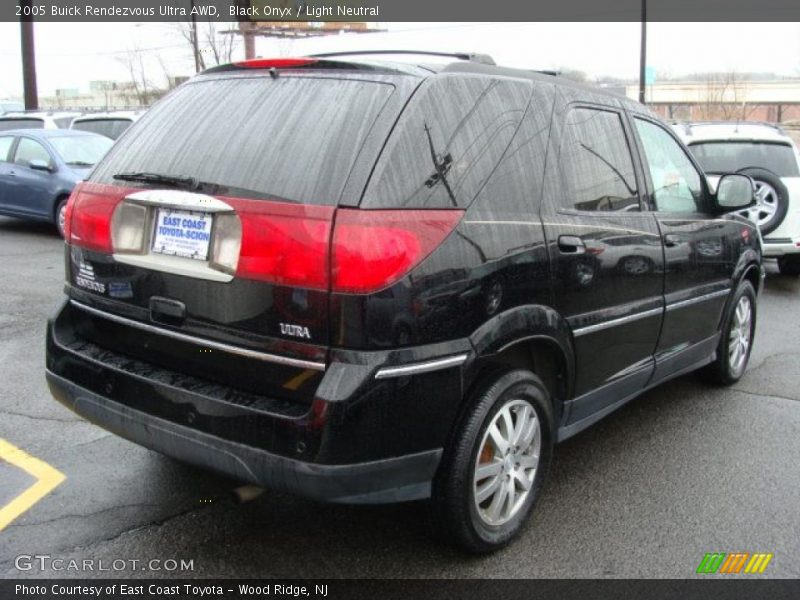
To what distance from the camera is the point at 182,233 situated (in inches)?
114

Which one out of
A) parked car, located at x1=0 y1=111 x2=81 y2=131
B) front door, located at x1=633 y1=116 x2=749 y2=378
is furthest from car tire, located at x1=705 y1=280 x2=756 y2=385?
parked car, located at x1=0 y1=111 x2=81 y2=131

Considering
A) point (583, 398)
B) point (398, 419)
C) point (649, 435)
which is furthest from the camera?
point (649, 435)

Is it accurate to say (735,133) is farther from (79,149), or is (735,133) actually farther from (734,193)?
(79,149)

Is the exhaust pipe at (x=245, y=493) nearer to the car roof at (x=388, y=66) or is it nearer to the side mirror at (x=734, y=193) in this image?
the car roof at (x=388, y=66)

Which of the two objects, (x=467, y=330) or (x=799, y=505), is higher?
(x=467, y=330)

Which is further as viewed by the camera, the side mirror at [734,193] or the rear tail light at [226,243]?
the side mirror at [734,193]

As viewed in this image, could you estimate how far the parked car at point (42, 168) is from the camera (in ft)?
37.1

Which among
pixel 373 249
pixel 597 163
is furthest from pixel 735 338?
pixel 373 249

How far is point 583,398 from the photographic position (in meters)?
3.68

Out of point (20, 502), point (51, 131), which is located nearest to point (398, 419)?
point (20, 502)

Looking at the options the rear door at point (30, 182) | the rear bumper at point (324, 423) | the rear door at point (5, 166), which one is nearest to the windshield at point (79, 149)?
the rear door at point (30, 182)

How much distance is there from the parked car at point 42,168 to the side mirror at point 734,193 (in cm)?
896

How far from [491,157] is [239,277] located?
1085 mm

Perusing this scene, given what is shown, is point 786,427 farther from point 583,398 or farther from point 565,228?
point 565,228
